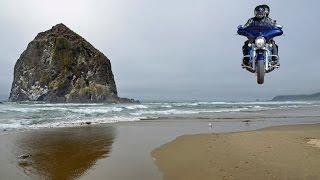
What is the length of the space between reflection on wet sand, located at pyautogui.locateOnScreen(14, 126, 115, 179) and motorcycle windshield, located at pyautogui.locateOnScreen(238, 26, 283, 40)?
583 cm

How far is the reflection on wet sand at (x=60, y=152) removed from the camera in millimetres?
9359

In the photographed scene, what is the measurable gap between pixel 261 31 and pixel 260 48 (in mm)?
242

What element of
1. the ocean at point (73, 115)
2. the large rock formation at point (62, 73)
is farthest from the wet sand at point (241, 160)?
the large rock formation at point (62, 73)

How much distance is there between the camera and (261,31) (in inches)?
191

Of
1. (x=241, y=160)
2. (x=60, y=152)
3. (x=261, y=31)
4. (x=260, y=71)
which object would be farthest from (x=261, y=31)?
(x=60, y=152)

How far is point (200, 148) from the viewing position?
12.4m

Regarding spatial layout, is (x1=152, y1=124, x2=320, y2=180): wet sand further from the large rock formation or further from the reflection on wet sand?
the large rock formation

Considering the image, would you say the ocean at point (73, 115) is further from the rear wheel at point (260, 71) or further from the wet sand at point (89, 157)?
the rear wheel at point (260, 71)

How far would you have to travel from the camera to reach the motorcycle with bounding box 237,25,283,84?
187 inches

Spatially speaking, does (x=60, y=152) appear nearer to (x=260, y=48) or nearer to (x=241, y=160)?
(x=241, y=160)

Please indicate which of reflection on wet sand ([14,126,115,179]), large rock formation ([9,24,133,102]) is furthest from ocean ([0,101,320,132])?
large rock formation ([9,24,133,102])

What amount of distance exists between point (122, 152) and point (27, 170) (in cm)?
361

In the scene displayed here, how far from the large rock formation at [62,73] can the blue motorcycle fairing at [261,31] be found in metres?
80.9

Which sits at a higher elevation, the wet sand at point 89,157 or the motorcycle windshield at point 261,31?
the motorcycle windshield at point 261,31
